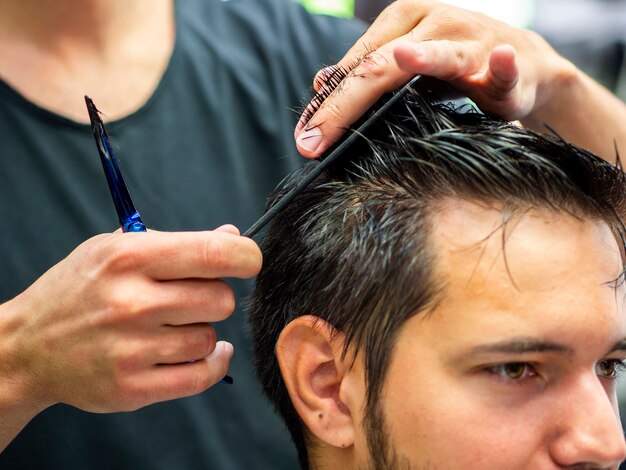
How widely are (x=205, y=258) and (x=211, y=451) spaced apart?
600 millimetres

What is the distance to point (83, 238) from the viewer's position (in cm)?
146

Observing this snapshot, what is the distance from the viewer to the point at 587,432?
3.39 ft

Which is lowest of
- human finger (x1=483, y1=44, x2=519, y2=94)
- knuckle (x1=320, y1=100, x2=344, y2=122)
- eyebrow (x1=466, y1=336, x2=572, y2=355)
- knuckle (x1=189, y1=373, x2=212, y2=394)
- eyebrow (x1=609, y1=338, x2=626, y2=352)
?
knuckle (x1=189, y1=373, x2=212, y2=394)

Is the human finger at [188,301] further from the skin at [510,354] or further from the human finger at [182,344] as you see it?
the skin at [510,354]

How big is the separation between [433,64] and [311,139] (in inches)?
8.5

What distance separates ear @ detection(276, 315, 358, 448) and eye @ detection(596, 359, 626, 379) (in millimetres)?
381

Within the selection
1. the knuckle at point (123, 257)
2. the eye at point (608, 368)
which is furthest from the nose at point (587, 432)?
the knuckle at point (123, 257)

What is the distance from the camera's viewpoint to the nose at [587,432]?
102 cm

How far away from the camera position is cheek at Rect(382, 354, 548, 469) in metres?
1.04

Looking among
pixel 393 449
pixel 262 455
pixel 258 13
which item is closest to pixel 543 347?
pixel 393 449

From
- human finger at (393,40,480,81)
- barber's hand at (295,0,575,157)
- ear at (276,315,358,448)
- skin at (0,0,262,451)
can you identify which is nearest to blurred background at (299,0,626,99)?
barber's hand at (295,0,575,157)

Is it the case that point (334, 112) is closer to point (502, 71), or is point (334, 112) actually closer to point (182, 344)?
point (502, 71)

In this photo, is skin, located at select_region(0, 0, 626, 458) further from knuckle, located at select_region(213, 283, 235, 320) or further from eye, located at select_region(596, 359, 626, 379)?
eye, located at select_region(596, 359, 626, 379)

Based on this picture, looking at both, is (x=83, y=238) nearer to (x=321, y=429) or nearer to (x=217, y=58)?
(x=217, y=58)
